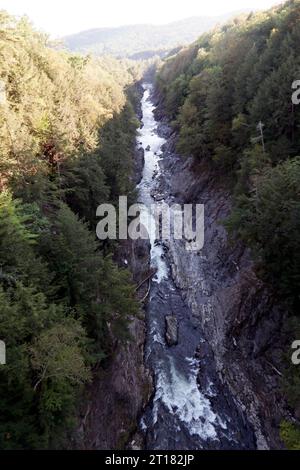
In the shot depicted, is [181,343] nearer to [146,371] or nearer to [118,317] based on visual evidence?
[146,371]

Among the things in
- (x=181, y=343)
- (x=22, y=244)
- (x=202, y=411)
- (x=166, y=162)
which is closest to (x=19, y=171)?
(x=22, y=244)

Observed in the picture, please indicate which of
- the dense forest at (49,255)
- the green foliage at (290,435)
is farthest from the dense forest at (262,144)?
the dense forest at (49,255)
